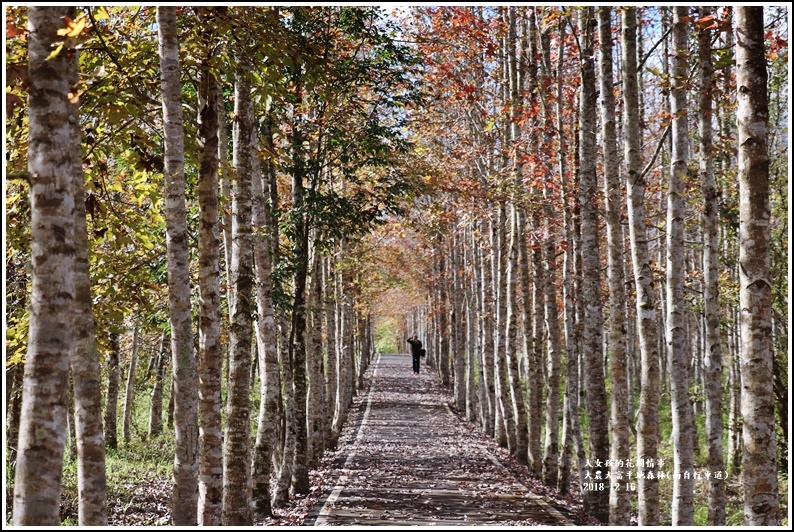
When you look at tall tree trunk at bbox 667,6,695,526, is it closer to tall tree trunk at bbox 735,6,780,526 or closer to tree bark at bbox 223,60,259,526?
tall tree trunk at bbox 735,6,780,526

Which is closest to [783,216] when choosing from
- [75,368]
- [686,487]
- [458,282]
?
[686,487]

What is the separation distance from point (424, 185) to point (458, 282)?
17.4 m

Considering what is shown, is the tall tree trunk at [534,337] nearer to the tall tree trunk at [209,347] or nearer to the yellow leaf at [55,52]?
the tall tree trunk at [209,347]

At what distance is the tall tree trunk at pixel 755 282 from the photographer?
542 cm

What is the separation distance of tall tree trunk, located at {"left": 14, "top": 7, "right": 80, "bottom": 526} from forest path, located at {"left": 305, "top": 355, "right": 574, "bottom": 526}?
824 cm

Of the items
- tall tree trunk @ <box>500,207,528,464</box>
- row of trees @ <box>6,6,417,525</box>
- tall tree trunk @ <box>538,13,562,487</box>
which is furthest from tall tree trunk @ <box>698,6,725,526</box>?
tall tree trunk @ <box>500,207,528,464</box>

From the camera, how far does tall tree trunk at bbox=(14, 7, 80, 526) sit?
4.02 m

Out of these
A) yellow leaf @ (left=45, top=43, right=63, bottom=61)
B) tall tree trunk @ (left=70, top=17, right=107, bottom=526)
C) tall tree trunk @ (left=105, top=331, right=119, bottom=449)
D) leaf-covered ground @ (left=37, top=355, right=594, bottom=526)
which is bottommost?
leaf-covered ground @ (left=37, top=355, right=594, bottom=526)

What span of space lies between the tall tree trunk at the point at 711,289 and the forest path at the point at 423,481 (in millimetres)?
2589

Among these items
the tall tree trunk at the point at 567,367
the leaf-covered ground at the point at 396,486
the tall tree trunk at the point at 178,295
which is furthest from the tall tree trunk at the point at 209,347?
the tall tree trunk at the point at 567,367

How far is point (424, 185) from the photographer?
53.8 ft

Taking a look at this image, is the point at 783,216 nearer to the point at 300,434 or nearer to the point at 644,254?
the point at 644,254

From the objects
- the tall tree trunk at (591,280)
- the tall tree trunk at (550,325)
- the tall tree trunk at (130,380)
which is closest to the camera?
the tall tree trunk at (591,280)

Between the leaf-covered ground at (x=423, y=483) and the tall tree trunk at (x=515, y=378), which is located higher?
the tall tree trunk at (x=515, y=378)
